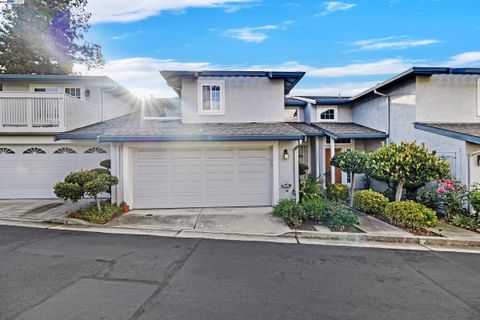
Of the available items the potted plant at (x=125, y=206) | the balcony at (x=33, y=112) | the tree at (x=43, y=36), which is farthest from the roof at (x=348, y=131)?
the tree at (x=43, y=36)

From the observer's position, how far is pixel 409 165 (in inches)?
346

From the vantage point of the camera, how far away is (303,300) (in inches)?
159

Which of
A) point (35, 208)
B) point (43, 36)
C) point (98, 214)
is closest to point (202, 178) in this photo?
point (98, 214)

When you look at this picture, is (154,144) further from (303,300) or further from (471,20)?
(471,20)

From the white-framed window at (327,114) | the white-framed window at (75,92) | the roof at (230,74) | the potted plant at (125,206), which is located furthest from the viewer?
the white-framed window at (327,114)

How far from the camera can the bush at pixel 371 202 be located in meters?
9.65

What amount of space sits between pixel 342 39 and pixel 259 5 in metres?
4.62

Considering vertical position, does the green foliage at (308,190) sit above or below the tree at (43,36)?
below

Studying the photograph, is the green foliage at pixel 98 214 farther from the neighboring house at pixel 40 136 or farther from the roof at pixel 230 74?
the roof at pixel 230 74

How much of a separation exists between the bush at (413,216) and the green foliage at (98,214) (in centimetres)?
869

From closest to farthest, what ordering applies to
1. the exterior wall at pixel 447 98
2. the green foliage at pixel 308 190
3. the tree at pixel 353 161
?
1. the tree at pixel 353 161
2. the green foliage at pixel 308 190
3. the exterior wall at pixel 447 98

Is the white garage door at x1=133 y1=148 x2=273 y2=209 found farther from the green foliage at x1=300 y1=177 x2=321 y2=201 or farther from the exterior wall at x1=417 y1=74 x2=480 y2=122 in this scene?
the exterior wall at x1=417 y1=74 x2=480 y2=122

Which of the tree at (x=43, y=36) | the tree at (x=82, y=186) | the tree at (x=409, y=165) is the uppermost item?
the tree at (x=43, y=36)

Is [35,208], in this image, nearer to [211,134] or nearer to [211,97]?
A: [211,134]
